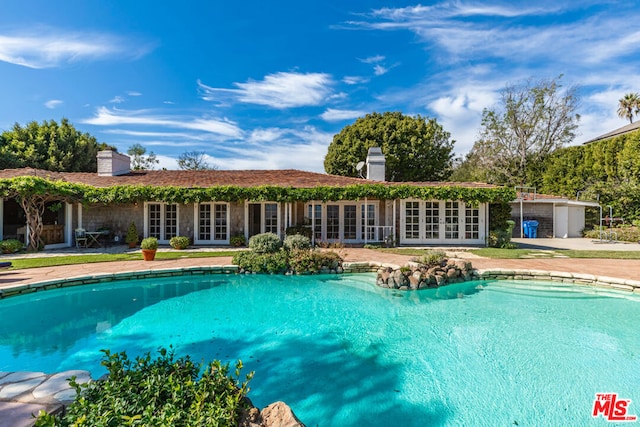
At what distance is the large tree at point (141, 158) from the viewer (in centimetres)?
3791

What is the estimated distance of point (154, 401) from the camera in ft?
7.52

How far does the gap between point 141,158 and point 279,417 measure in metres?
42.8

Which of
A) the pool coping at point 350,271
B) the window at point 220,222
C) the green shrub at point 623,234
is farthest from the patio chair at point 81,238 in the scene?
the green shrub at point 623,234

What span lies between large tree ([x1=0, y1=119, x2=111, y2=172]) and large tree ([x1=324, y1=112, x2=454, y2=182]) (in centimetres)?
1973

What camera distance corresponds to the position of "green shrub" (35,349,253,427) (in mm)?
2051

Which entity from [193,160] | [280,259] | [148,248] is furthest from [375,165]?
[193,160]

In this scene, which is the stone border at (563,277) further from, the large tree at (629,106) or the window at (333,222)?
the large tree at (629,106)

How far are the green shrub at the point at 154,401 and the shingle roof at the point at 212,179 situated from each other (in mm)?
12285

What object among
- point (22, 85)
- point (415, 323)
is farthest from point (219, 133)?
point (415, 323)

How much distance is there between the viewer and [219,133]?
2456cm

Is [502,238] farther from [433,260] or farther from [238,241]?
[238,241]

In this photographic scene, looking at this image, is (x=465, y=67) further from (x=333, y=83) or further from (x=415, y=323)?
(x=415, y=323)

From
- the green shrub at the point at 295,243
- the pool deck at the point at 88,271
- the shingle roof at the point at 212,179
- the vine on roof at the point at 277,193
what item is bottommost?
the pool deck at the point at 88,271

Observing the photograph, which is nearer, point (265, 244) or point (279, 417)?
point (279, 417)
